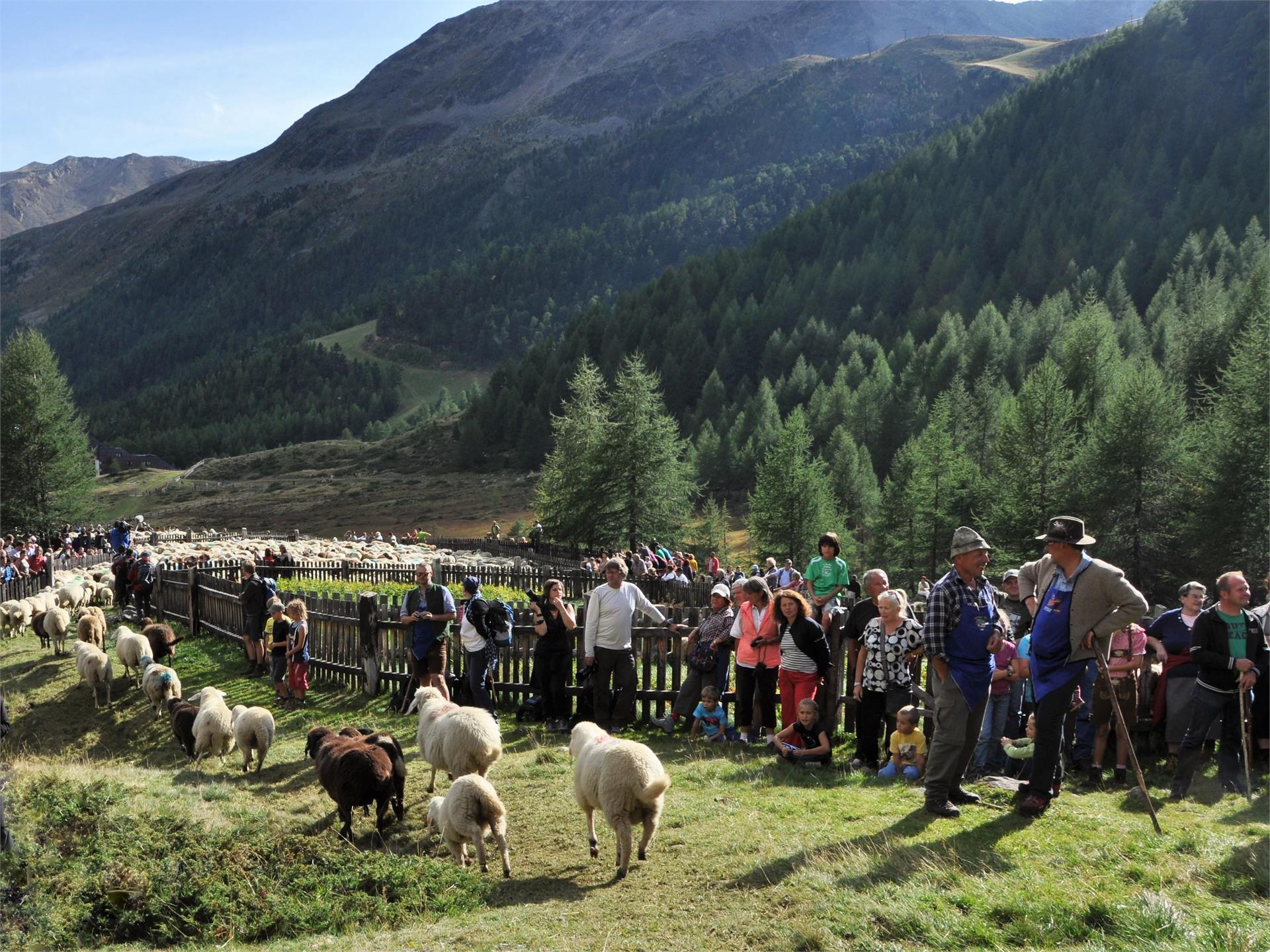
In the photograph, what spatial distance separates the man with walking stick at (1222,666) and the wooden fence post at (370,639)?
10.1 metres

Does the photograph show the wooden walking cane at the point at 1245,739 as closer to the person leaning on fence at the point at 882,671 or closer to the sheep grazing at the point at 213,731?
the person leaning on fence at the point at 882,671

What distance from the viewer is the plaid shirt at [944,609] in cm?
707

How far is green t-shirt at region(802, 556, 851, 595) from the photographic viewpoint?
Answer: 447 inches

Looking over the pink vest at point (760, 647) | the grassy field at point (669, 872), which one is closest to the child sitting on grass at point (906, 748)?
the grassy field at point (669, 872)

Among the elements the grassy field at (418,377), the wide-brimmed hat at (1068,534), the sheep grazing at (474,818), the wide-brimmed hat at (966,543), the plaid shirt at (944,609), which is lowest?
the sheep grazing at (474,818)

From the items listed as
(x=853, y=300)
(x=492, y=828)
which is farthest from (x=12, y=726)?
(x=853, y=300)

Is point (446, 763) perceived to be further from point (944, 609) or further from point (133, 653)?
point (133, 653)

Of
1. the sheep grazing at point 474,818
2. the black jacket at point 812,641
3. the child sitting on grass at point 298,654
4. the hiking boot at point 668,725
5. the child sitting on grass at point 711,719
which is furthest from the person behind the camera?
the child sitting on grass at point 298,654

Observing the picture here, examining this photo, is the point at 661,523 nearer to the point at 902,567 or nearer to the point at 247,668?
the point at 902,567

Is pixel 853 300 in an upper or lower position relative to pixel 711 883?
upper

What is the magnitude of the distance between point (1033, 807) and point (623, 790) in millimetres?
3146

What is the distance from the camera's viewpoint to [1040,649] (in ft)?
22.5

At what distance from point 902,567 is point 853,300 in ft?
233

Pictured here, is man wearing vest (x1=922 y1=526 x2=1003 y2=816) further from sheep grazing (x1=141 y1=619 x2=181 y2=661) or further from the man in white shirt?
sheep grazing (x1=141 y1=619 x2=181 y2=661)
